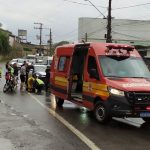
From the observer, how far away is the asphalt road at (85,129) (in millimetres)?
9781

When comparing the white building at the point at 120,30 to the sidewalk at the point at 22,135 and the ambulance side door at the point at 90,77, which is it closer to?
the ambulance side door at the point at 90,77

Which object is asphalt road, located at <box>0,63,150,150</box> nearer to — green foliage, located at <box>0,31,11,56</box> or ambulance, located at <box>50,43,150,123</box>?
ambulance, located at <box>50,43,150,123</box>

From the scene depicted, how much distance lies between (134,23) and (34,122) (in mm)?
63297

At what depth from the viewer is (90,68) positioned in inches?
→ 561

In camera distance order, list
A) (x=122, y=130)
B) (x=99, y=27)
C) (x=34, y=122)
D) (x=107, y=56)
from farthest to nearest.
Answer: (x=99, y=27) < (x=107, y=56) < (x=34, y=122) < (x=122, y=130)

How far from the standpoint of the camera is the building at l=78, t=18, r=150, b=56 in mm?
72438

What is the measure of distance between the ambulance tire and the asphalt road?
0.16 m

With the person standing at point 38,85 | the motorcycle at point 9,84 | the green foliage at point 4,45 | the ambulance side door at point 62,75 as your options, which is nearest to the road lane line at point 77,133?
the ambulance side door at point 62,75

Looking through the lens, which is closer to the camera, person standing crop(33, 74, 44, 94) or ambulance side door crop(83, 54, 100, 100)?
ambulance side door crop(83, 54, 100, 100)

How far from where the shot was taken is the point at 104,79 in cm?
1304

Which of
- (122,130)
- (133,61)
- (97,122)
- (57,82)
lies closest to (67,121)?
(97,122)

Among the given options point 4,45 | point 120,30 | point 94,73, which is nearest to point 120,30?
point 120,30

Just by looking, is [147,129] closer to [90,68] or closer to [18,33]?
[90,68]

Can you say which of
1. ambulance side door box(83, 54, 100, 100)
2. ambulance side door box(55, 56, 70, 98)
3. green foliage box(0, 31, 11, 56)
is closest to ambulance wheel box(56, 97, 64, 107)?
ambulance side door box(55, 56, 70, 98)
